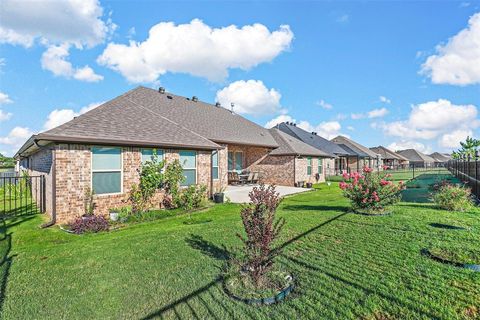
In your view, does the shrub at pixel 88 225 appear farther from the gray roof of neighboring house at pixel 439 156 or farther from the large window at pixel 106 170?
the gray roof of neighboring house at pixel 439 156

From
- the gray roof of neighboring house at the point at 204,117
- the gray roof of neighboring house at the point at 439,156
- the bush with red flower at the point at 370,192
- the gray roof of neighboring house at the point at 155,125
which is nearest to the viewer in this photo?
the bush with red flower at the point at 370,192

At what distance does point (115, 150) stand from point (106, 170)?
741 mm

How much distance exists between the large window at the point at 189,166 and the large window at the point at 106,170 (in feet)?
9.23

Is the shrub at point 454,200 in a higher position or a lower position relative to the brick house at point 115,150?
lower

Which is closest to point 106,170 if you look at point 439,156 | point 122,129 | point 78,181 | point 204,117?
point 78,181

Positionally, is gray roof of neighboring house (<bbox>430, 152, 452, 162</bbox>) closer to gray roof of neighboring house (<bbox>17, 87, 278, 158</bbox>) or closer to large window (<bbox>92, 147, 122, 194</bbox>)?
gray roof of neighboring house (<bbox>17, 87, 278, 158</bbox>)

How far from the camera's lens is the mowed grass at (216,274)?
2998 millimetres

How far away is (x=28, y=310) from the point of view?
3.18 metres

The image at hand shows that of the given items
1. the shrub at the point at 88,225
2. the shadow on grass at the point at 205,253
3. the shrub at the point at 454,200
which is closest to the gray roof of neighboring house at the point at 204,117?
the shrub at the point at 88,225

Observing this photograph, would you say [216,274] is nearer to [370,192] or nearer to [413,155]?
[370,192]

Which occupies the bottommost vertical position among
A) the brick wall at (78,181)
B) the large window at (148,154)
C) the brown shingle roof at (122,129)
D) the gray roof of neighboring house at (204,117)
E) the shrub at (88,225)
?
the shrub at (88,225)

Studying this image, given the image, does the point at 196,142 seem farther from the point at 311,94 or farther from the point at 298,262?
the point at 311,94

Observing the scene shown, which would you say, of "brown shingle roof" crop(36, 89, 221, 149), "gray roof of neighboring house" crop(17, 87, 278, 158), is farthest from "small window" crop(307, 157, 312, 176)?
"brown shingle roof" crop(36, 89, 221, 149)

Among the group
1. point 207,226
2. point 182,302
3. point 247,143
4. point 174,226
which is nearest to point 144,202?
point 174,226
